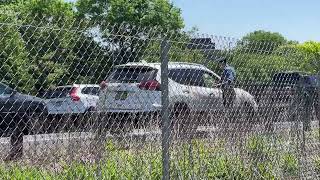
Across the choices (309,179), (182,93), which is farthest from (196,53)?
(309,179)

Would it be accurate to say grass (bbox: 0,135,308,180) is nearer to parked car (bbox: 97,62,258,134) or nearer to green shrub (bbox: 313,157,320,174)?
parked car (bbox: 97,62,258,134)

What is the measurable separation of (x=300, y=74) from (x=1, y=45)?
4.54 metres

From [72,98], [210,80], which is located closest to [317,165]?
[210,80]

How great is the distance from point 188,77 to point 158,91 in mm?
590

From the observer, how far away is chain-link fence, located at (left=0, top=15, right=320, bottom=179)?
415cm

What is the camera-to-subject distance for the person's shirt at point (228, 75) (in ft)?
19.6

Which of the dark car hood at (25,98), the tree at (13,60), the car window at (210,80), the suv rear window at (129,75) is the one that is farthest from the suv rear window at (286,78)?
the tree at (13,60)

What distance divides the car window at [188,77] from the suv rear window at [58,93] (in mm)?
1346

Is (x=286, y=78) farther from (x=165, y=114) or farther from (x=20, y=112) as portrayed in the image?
(x=20, y=112)

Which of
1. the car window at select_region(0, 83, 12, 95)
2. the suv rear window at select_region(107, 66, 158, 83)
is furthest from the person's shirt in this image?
the car window at select_region(0, 83, 12, 95)

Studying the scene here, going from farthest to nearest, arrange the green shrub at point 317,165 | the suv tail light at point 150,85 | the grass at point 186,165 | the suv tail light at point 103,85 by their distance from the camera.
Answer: the green shrub at point 317,165 < the grass at point 186,165 < the suv tail light at point 150,85 < the suv tail light at point 103,85

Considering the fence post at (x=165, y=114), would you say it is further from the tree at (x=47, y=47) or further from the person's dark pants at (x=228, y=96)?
the person's dark pants at (x=228, y=96)

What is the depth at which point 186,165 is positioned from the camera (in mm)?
5629

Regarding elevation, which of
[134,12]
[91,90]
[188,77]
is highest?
[188,77]
